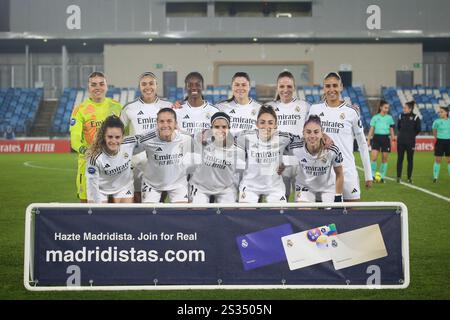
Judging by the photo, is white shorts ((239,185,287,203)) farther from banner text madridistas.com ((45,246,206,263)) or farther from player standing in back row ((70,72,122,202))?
player standing in back row ((70,72,122,202))

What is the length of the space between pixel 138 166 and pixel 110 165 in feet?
1.77

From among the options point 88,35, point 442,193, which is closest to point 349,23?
point 88,35

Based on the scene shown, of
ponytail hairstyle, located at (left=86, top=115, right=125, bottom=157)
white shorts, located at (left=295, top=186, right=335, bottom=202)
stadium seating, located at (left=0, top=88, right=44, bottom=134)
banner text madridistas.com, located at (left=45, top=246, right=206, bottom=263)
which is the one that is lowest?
banner text madridistas.com, located at (left=45, top=246, right=206, bottom=263)

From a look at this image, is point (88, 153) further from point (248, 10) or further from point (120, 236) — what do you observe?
point (248, 10)

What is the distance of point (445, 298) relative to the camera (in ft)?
22.5

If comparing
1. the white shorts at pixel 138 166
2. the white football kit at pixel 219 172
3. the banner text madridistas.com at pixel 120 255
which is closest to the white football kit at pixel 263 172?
the white football kit at pixel 219 172

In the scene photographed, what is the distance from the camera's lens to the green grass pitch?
6980 millimetres

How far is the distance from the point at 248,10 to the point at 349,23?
17.5ft

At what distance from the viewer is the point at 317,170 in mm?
8461

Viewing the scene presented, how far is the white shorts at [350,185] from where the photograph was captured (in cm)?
909

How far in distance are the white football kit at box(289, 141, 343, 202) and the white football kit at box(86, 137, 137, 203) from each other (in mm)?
1758

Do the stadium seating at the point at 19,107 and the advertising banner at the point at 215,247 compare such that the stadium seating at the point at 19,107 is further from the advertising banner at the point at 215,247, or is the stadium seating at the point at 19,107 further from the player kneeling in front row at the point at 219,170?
the advertising banner at the point at 215,247

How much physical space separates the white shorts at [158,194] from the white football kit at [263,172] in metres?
0.65

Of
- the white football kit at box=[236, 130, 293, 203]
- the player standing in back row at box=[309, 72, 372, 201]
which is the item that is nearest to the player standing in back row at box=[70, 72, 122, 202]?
the white football kit at box=[236, 130, 293, 203]
